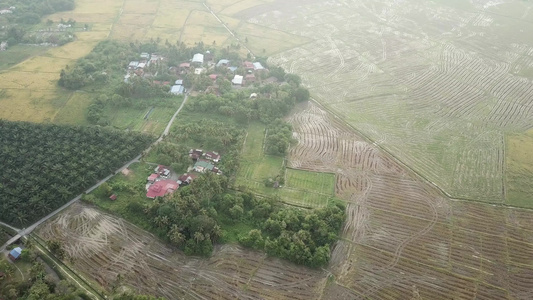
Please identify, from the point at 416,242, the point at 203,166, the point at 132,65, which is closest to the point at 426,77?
the point at 416,242

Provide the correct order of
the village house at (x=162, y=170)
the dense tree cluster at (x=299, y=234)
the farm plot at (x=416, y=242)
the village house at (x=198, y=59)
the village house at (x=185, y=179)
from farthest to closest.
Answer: the village house at (x=198, y=59)
the village house at (x=162, y=170)
the village house at (x=185, y=179)
the dense tree cluster at (x=299, y=234)
the farm plot at (x=416, y=242)

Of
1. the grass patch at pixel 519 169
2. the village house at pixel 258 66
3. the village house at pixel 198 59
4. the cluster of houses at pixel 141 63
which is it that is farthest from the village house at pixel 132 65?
the grass patch at pixel 519 169

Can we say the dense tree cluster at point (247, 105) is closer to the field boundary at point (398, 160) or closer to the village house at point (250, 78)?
the village house at point (250, 78)

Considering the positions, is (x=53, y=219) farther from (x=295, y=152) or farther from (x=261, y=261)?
Result: (x=295, y=152)

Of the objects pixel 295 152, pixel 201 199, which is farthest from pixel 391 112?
pixel 201 199

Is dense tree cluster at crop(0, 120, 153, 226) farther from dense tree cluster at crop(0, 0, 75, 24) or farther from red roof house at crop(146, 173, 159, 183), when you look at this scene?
dense tree cluster at crop(0, 0, 75, 24)

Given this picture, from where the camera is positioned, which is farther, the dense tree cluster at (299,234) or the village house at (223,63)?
the village house at (223,63)

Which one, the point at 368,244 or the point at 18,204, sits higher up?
the point at 18,204
